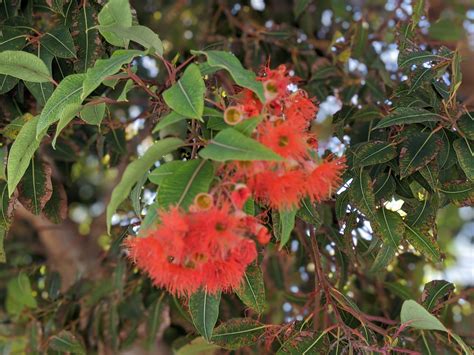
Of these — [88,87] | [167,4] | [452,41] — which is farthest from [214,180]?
[167,4]

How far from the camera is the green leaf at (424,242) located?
152cm

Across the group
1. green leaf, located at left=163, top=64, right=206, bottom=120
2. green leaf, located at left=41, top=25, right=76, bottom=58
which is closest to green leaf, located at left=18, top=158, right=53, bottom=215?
green leaf, located at left=41, top=25, right=76, bottom=58

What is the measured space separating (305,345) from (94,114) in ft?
2.24

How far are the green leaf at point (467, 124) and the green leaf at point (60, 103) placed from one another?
845 mm

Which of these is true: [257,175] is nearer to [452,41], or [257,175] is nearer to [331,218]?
[331,218]

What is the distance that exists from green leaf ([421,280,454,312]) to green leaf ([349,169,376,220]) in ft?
1.09

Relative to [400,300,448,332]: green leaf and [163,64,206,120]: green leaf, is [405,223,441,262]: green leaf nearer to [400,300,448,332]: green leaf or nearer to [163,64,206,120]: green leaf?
[400,300,448,332]: green leaf

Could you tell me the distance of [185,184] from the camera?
3.43 feet

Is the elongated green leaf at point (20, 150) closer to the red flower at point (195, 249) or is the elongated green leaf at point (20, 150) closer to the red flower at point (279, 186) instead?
the red flower at point (195, 249)

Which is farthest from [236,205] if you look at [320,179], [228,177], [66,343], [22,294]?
[22,294]

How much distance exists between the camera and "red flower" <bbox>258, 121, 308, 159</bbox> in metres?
1.05

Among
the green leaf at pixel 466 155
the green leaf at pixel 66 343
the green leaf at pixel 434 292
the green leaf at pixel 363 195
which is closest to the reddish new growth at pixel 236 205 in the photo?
the green leaf at pixel 363 195

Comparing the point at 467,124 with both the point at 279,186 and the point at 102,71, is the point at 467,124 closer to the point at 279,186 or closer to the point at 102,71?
the point at 279,186

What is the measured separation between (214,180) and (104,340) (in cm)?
159
